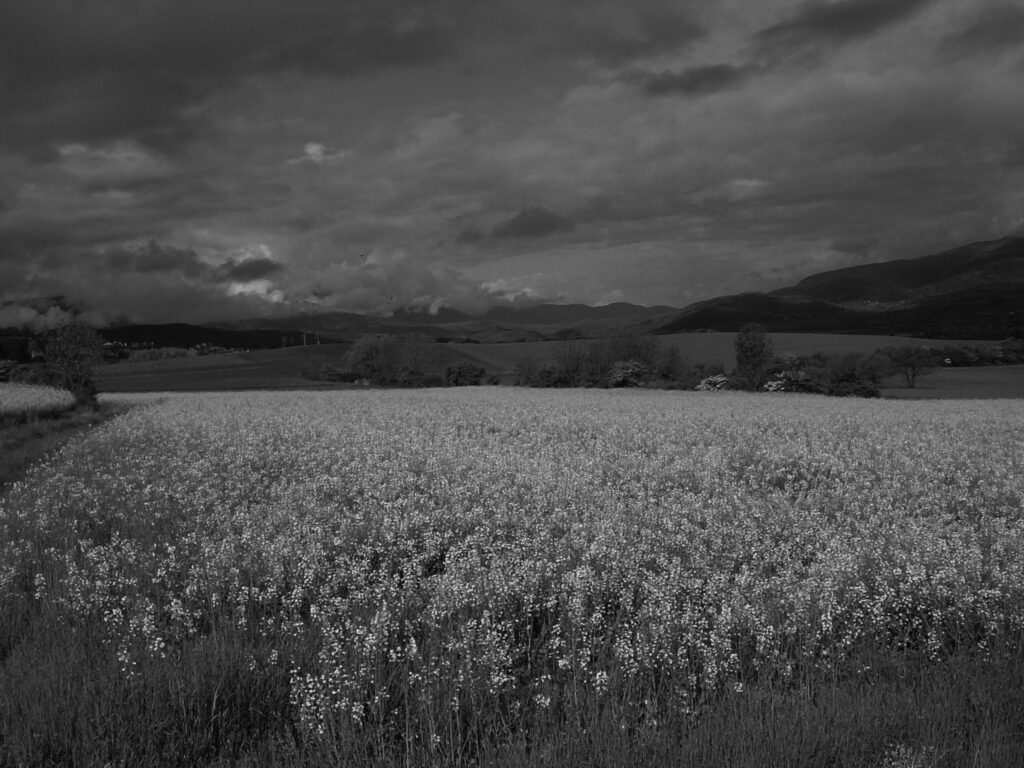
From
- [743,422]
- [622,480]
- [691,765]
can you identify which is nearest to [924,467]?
[622,480]

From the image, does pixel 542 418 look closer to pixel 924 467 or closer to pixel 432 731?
pixel 924 467

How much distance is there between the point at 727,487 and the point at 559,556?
583 centimetres

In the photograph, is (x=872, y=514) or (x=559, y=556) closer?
(x=559, y=556)

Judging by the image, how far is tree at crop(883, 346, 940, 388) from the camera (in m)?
64.4

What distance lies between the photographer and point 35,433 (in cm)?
2414

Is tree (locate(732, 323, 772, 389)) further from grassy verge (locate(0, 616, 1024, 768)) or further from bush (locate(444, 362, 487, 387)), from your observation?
grassy verge (locate(0, 616, 1024, 768))

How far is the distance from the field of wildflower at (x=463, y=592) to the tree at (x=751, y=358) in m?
36.7

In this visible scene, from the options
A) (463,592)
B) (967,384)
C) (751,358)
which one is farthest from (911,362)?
(463,592)

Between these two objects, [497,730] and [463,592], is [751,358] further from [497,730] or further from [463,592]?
[497,730]

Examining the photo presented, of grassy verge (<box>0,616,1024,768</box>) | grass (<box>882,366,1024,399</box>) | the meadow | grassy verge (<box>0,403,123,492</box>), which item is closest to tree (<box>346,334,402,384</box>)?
the meadow

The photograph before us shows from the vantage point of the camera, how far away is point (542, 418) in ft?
85.6

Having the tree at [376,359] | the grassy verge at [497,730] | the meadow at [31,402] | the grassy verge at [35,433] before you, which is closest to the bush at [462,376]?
the tree at [376,359]

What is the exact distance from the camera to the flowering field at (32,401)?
28.8m

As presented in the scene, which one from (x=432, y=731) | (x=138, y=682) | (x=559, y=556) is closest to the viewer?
(x=432, y=731)
